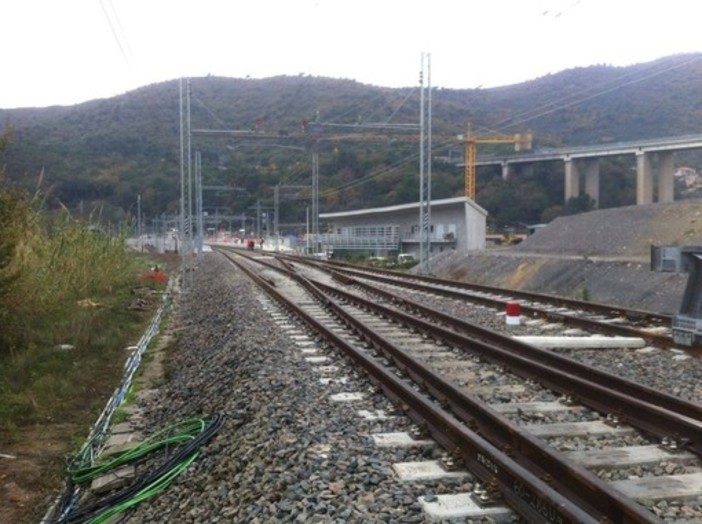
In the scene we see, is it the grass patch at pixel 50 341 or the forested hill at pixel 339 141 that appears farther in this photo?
the forested hill at pixel 339 141

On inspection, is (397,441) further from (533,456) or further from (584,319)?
(584,319)

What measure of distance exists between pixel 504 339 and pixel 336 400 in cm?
394

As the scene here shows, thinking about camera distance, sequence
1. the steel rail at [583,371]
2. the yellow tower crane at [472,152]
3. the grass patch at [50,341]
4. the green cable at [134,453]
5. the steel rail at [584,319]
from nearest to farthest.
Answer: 1. the steel rail at [583,371]
2. the green cable at [134,453]
3. the grass patch at [50,341]
4. the steel rail at [584,319]
5. the yellow tower crane at [472,152]

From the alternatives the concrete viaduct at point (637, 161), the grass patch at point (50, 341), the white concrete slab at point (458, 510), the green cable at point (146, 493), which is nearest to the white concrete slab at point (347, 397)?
the green cable at point (146, 493)

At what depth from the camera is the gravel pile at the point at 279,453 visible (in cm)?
493

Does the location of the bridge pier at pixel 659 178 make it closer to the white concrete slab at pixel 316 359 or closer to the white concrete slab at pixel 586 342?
the white concrete slab at pixel 586 342

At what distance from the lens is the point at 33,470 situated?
8.70 meters

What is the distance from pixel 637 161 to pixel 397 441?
70943 mm

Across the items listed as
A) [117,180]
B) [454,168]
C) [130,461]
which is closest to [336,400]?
[130,461]

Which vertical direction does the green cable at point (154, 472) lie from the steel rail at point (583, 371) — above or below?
below

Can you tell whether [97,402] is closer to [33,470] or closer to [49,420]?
[49,420]

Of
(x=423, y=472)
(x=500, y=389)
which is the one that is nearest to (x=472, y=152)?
(x=500, y=389)

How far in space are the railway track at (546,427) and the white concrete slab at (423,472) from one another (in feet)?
0.36

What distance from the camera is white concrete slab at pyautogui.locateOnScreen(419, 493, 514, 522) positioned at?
454 cm
